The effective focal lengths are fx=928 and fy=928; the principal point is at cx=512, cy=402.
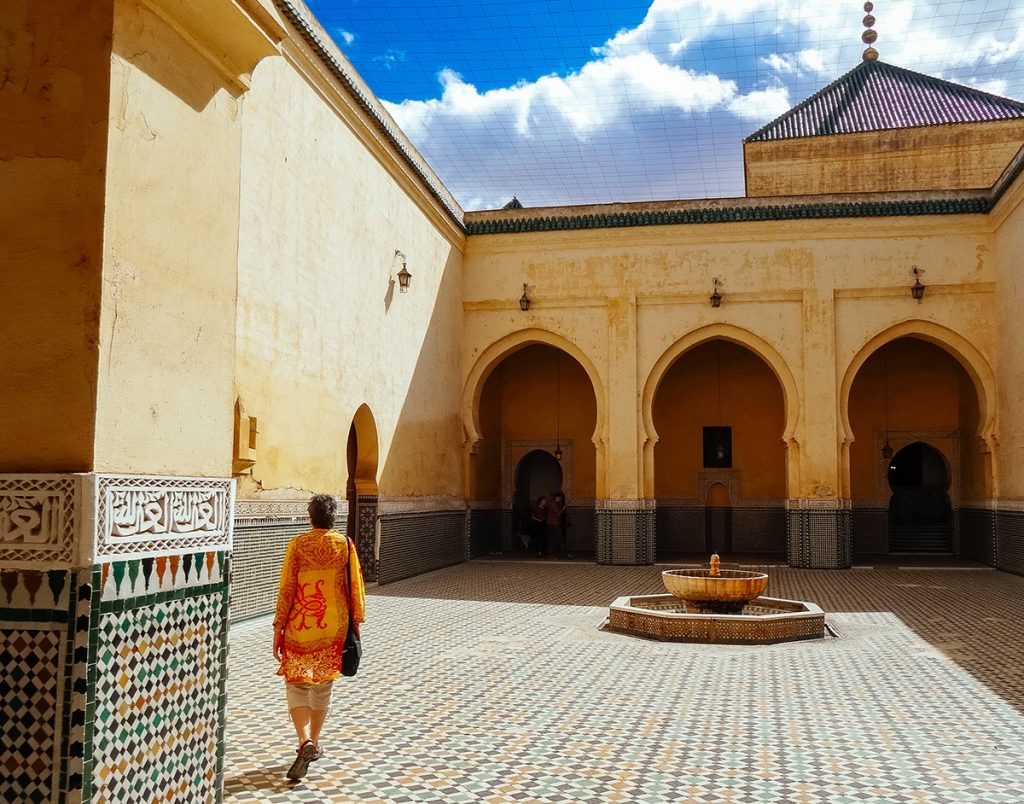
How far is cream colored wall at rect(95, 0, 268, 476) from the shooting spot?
1.86m

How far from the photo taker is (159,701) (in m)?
1.93

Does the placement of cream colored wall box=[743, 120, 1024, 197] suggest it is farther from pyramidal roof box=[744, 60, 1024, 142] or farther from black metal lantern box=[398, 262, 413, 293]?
black metal lantern box=[398, 262, 413, 293]

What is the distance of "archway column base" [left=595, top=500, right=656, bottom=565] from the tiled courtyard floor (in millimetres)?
4029

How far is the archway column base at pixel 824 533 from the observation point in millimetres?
10172

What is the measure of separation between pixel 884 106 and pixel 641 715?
13.3m

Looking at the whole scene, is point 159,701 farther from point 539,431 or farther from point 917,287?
point 539,431

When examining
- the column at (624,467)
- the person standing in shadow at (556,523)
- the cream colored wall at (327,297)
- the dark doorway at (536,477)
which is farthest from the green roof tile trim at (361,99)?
the dark doorway at (536,477)

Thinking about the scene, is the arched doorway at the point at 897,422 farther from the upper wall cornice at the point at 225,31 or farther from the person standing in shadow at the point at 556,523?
the upper wall cornice at the point at 225,31

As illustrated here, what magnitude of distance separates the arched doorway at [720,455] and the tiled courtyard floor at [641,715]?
5.58 metres

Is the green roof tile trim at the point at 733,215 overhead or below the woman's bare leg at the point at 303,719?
overhead

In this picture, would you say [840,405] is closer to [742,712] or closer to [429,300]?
[429,300]

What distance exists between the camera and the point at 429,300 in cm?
981

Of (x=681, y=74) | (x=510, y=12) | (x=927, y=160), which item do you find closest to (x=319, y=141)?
(x=510, y=12)

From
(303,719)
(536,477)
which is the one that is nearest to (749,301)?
(536,477)
